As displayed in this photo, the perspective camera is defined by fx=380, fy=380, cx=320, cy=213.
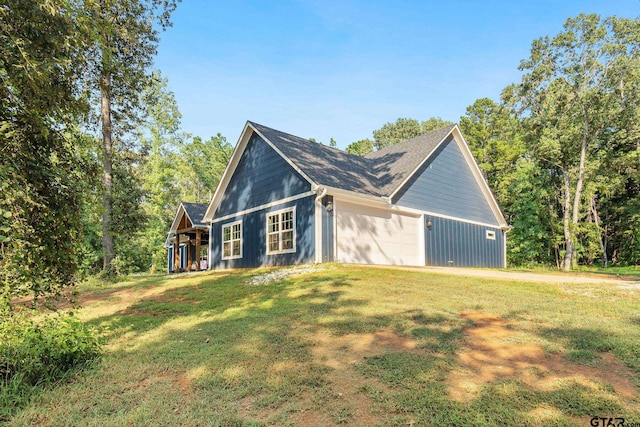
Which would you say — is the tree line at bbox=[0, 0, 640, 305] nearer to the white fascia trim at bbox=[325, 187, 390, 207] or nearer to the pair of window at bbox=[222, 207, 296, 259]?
the pair of window at bbox=[222, 207, 296, 259]

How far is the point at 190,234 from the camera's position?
23.9 meters

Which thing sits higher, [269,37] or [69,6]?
[269,37]

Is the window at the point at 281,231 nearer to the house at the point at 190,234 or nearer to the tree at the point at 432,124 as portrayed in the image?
the house at the point at 190,234

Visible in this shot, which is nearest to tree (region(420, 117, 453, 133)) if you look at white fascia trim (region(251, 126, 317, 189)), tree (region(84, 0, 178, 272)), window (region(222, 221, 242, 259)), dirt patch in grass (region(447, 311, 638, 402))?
window (region(222, 221, 242, 259))

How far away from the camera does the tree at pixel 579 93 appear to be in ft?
68.0

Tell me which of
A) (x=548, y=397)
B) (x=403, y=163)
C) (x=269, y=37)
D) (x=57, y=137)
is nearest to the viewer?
(x=548, y=397)

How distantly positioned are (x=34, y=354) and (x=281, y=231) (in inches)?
383

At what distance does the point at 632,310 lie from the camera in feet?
19.2

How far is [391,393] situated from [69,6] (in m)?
5.25

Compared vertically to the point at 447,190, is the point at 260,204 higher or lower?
lower

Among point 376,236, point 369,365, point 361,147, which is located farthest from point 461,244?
point 361,147

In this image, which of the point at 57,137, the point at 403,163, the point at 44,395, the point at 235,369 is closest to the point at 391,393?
the point at 235,369

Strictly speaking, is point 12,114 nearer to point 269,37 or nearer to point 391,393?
point 391,393

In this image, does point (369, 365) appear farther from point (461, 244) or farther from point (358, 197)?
point (461, 244)
